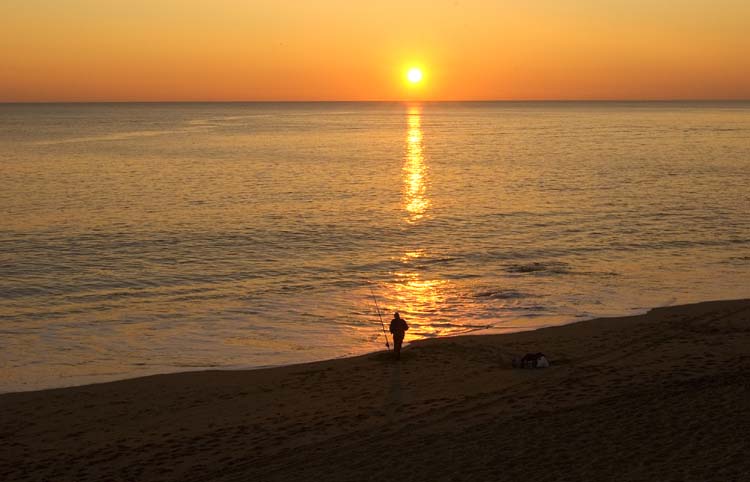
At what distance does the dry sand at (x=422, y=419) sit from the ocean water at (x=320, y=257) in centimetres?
232

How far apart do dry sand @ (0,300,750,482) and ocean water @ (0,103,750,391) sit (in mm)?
2324

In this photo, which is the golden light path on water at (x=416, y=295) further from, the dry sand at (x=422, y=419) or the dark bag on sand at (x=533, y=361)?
the dark bag on sand at (x=533, y=361)

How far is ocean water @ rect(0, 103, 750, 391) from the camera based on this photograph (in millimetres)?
21984

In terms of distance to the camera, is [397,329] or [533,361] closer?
[533,361]

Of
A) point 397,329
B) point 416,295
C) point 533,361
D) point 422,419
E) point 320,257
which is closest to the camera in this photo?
point 422,419

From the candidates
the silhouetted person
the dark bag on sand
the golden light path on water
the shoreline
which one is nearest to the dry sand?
the dark bag on sand

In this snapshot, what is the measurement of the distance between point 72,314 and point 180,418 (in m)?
10.5

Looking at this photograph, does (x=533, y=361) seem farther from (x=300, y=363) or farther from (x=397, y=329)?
(x=300, y=363)

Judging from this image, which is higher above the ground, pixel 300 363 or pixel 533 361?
pixel 533 361

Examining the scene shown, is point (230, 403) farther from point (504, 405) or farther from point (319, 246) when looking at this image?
point (319, 246)

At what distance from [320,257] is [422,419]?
1936 cm

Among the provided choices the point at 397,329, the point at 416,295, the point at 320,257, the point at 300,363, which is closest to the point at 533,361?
the point at 397,329

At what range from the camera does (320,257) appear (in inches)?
1330

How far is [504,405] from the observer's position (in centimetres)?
1537
